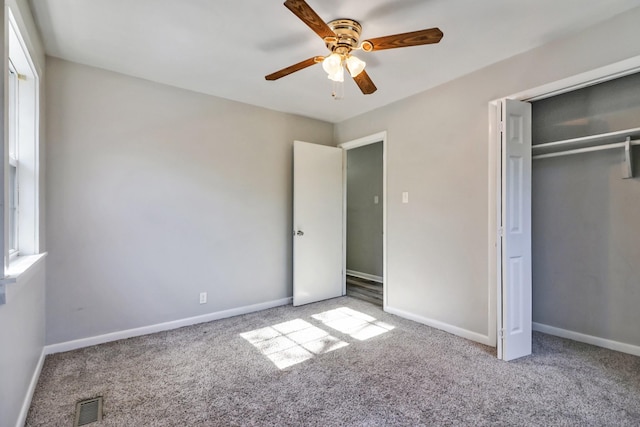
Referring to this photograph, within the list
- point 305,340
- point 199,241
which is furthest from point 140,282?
point 305,340

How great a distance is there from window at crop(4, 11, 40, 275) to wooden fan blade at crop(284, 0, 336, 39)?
1809mm

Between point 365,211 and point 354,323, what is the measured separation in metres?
2.55

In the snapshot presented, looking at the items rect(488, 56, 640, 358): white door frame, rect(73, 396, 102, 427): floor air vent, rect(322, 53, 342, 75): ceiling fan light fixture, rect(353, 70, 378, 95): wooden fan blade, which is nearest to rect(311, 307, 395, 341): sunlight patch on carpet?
rect(488, 56, 640, 358): white door frame

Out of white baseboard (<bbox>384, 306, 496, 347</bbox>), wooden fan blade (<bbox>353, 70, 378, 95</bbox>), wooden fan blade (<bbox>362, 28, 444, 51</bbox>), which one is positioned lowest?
white baseboard (<bbox>384, 306, 496, 347</bbox>)

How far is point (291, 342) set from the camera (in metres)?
2.78

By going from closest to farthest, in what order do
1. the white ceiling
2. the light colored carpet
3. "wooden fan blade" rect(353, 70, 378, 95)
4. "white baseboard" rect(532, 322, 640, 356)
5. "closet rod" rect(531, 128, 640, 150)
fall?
the light colored carpet, the white ceiling, "wooden fan blade" rect(353, 70, 378, 95), "closet rod" rect(531, 128, 640, 150), "white baseboard" rect(532, 322, 640, 356)

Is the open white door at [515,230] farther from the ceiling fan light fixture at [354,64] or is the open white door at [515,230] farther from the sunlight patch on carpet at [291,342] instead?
the sunlight patch on carpet at [291,342]

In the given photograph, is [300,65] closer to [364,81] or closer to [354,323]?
[364,81]

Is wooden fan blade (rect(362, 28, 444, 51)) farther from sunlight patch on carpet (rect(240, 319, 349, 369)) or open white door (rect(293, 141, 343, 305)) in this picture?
sunlight patch on carpet (rect(240, 319, 349, 369))

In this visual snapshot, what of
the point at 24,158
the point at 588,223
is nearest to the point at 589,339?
the point at 588,223

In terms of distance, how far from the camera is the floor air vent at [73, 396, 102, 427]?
174 cm

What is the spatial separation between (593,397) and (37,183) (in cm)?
397

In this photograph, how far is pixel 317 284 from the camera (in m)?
4.06

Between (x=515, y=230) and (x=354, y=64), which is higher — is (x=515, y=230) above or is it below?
below
